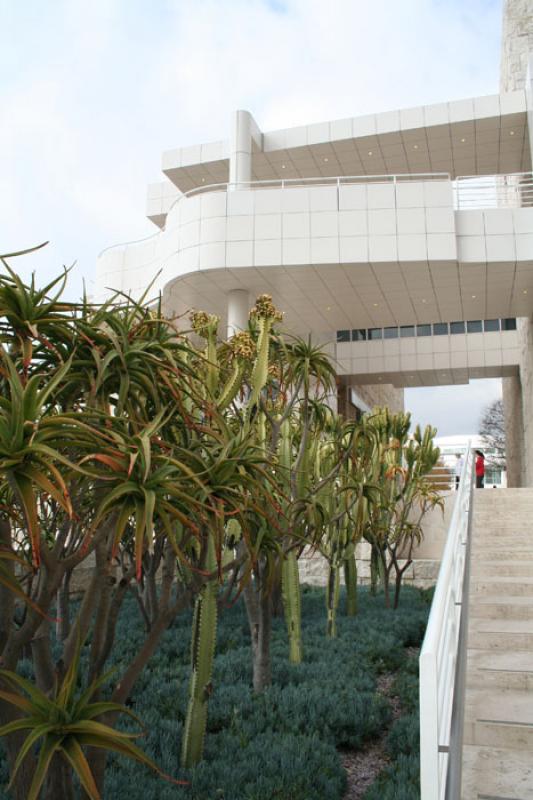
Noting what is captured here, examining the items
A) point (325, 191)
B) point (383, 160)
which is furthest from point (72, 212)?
point (325, 191)

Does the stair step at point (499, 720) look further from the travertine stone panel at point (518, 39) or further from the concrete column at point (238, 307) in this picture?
the travertine stone panel at point (518, 39)

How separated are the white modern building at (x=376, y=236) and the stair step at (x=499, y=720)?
11843mm

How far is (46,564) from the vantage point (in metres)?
2.79

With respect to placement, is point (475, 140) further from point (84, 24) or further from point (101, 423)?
point (101, 423)

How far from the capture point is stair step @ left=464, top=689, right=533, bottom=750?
12.9ft

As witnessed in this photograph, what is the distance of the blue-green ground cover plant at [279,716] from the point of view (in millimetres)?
3961

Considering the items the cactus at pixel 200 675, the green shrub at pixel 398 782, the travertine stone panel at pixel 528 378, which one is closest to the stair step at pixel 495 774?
the green shrub at pixel 398 782

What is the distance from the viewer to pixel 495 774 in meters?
3.60

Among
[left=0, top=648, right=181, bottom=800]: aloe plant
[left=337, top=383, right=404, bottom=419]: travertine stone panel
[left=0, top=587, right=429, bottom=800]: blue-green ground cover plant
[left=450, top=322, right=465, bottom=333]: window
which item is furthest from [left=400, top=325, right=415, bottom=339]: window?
[left=0, top=648, right=181, bottom=800]: aloe plant

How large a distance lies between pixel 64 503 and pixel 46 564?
35.8 inches

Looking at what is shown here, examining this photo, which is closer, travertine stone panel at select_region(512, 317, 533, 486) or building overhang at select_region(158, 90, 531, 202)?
building overhang at select_region(158, 90, 531, 202)

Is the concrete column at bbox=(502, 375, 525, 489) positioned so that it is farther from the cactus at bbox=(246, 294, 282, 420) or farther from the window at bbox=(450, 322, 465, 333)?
the cactus at bbox=(246, 294, 282, 420)

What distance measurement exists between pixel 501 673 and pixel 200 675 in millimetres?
2068

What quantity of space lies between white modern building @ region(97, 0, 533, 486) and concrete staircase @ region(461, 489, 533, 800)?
9.18 metres
